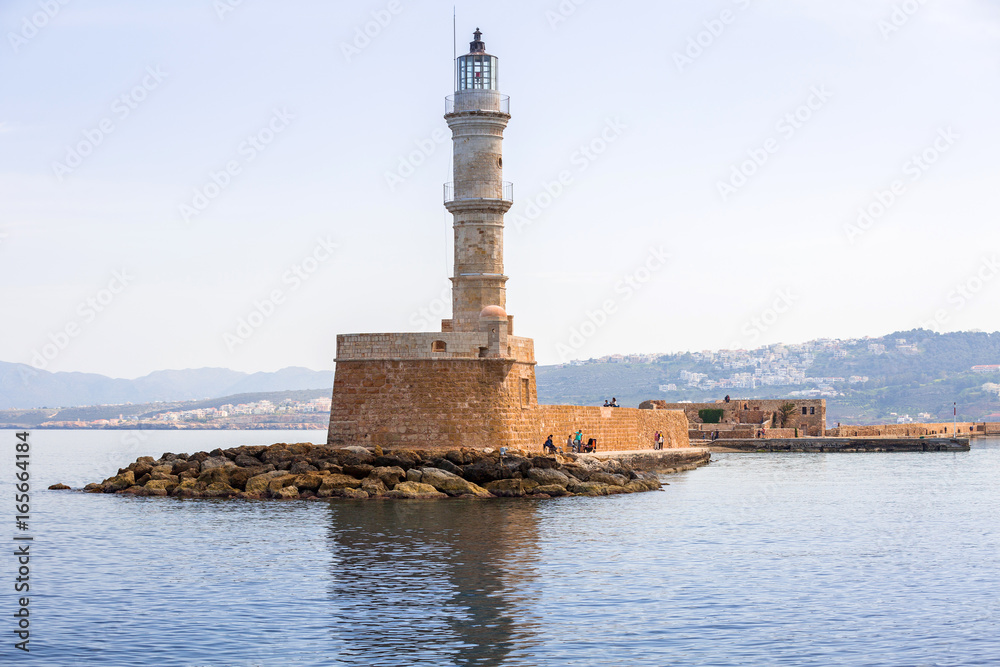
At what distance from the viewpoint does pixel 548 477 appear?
27297 millimetres

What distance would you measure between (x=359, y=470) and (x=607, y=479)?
6.42m

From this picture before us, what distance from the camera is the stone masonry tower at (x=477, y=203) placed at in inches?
1235

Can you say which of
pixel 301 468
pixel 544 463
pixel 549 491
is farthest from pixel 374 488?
pixel 544 463

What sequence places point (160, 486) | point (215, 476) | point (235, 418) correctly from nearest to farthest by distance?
1. point (215, 476)
2. point (160, 486)
3. point (235, 418)

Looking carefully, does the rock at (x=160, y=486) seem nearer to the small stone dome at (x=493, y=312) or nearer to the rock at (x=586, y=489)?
the small stone dome at (x=493, y=312)

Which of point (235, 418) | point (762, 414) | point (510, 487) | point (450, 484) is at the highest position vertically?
point (235, 418)

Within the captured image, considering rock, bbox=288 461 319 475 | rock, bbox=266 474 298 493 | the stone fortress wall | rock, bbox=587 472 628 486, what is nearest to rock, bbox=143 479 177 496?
rock, bbox=266 474 298 493

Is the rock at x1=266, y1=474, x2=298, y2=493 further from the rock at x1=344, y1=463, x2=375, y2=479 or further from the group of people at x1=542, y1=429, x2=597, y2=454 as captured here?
the group of people at x1=542, y1=429, x2=597, y2=454

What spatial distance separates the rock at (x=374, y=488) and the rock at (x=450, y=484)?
0.92 metres

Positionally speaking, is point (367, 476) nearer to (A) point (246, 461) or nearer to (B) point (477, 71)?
(A) point (246, 461)

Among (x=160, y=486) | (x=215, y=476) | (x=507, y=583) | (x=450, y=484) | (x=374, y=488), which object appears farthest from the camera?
(x=160, y=486)

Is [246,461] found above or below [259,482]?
above

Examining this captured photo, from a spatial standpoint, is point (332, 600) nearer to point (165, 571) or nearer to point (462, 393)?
point (165, 571)

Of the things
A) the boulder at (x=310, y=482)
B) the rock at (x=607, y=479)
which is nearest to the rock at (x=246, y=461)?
the boulder at (x=310, y=482)
